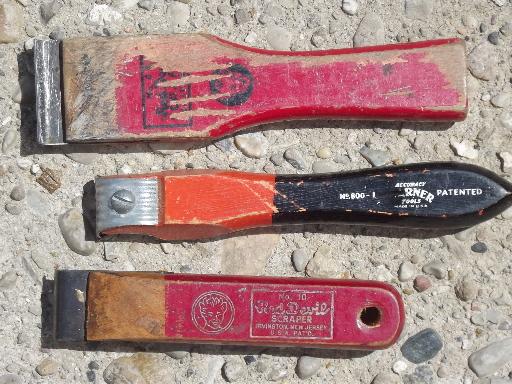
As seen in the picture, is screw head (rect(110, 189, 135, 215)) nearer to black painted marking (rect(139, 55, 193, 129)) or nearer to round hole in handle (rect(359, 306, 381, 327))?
black painted marking (rect(139, 55, 193, 129))

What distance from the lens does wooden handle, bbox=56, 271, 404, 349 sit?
188cm

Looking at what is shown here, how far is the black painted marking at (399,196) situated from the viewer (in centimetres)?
186

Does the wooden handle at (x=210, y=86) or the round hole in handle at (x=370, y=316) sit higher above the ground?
the wooden handle at (x=210, y=86)

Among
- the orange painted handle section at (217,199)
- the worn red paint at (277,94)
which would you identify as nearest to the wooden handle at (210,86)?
the worn red paint at (277,94)

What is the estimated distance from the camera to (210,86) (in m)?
1.95

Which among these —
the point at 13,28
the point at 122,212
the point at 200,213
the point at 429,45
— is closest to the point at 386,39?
the point at 429,45

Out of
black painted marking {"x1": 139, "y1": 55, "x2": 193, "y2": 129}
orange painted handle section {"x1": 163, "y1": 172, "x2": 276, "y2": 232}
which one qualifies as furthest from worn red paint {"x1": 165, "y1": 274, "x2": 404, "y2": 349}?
black painted marking {"x1": 139, "y1": 55, "x2": 193, "y2": 129}

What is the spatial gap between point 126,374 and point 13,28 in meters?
0.90

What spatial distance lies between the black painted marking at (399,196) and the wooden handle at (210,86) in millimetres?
144

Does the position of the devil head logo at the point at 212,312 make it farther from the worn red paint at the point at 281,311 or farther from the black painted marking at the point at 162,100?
the black painted marking at the point at 162,100

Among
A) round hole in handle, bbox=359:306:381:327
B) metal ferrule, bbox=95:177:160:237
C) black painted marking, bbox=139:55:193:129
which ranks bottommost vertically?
round hole in handle, bbox=359:306:381:327

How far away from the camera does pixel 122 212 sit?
6.23 ft

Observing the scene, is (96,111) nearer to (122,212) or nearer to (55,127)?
(55,127)

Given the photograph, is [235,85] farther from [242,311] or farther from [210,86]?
[242,311]
